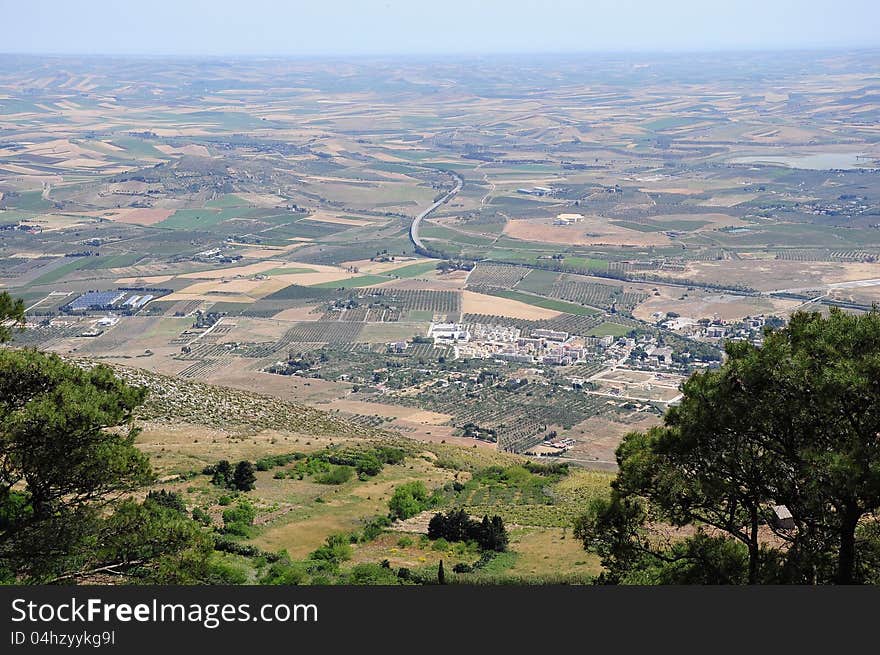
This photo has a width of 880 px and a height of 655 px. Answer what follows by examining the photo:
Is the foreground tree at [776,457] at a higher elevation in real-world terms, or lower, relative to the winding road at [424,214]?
higher

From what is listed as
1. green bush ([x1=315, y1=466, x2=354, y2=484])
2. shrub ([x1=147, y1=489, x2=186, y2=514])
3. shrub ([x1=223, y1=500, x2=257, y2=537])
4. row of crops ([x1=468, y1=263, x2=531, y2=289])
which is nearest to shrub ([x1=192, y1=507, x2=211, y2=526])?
shrub ([x1=147, y1=489, x2=186, y2=514])

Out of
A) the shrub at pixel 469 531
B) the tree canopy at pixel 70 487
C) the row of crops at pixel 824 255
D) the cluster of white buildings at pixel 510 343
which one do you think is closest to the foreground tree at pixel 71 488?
the tree canopy at pixel 70 487

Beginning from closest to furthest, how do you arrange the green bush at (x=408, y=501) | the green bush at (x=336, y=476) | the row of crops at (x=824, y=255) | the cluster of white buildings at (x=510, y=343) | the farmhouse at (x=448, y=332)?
the green bush at (x=408, y=501), the green bush at (x=336, y=476), the cluster of white buildings at (x=510, y=343), the farmhouse at (x=448, y=332), the row of crops at (x=824, y=255)

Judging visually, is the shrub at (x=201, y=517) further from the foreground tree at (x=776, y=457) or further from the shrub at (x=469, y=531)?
the foreground tree at (x=776, y=457)

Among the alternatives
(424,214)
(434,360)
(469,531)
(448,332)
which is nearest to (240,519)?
(469,531)

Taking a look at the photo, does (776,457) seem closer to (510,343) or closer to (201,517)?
(201,517)

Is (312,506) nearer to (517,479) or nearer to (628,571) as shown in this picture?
(517,479)
